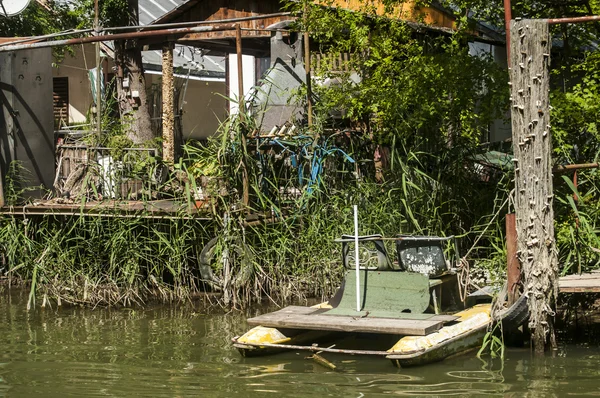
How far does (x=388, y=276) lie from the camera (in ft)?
32.5

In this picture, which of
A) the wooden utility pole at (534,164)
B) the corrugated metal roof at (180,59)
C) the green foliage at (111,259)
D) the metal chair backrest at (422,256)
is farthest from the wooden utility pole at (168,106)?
the wooden utility pole at (534,164)

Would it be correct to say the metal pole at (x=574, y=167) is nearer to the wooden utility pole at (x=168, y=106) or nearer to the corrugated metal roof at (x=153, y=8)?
the wooden utility pole at (x=168, y=106)

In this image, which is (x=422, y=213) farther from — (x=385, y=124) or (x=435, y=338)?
(x=435, y=338)

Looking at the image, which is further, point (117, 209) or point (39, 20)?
point (39, 20)

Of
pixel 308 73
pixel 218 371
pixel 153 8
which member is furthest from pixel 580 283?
pixel 153 8

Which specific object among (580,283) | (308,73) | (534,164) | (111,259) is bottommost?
(580,283)

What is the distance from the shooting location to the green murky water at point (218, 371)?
8336 millimetres

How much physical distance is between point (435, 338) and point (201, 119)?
52.3 feet

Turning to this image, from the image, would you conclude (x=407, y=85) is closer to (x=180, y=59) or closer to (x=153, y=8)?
(x=180, y=59)

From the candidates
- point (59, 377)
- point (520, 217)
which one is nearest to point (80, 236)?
point (59, 377)

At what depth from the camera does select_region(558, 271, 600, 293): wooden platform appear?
30.3 feet

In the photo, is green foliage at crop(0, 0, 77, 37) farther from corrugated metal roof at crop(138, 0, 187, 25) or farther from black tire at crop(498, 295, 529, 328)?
black tire at crop(498, 295, 529, 328)

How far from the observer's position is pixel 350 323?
900cm

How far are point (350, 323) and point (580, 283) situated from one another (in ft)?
7.57
